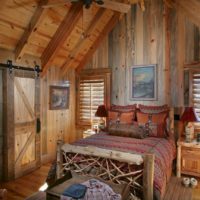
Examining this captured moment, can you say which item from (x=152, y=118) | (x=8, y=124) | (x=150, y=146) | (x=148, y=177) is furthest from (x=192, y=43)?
(x=8, y=124)

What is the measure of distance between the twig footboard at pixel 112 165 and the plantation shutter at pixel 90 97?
2.36m

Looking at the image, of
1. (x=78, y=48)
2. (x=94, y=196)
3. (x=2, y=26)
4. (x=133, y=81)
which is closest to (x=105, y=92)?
(x=133, y=81)

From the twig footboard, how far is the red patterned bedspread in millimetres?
198

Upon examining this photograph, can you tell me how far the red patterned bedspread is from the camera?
2650 mm

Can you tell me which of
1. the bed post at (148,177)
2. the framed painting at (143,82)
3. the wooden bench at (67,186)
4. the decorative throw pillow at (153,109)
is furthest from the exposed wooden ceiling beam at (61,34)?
the bed post at (148,177)

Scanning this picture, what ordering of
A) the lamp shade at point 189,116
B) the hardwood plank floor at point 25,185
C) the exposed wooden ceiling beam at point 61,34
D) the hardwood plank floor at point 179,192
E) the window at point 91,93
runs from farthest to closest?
the window at point 91,93, the exposed wooden ceiling beam at point 61,34, the lamp shade at point 189,116, the hardwood plank floor at point 25,185, the hardwood plank floor at point 179,192

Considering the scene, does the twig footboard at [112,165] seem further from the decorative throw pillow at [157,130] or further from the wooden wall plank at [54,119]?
the wooden wall plank at [54,119]

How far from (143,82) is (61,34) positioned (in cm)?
207

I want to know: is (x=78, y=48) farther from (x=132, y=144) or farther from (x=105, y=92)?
(x=132, y=144)

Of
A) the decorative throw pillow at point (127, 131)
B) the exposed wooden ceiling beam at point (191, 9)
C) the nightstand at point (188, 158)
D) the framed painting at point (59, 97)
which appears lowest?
the nightstand at point (188, 158)

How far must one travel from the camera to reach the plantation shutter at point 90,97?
16.8 feet

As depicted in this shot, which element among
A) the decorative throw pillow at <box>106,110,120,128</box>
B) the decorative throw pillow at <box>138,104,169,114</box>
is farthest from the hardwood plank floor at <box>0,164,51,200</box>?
the decorative throw pillow at <box>138,104,169,114</box>

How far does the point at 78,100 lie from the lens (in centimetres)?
548

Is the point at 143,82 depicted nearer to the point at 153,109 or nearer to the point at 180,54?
the point at 153,109
